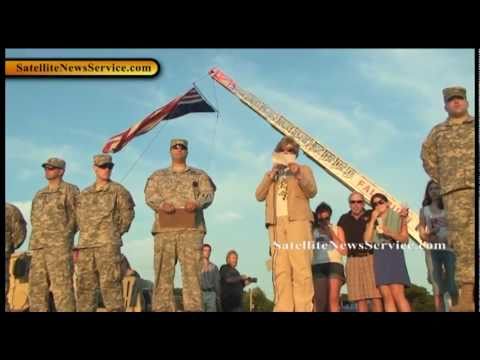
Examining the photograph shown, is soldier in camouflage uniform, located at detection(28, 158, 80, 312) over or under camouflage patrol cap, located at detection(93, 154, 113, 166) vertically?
under

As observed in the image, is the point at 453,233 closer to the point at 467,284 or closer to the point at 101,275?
the point at 467,284

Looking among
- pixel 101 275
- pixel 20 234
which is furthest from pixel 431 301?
pixel 20 234

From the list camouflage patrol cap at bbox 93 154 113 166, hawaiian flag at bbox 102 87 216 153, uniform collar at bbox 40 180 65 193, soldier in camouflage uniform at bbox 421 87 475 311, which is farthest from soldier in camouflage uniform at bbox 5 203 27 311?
soldier in camouflage uniform at bbox 421 87 475 311

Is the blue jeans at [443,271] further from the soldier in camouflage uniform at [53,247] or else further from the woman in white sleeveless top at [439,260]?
the soldier in camouflage uniform at [53,247]

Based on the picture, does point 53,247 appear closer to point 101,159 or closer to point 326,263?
point 101,159

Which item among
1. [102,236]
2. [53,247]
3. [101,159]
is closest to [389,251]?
[102,236]

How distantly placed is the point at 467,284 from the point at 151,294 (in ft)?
9.71

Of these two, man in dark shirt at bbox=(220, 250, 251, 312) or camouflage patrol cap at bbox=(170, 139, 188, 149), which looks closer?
man in dark shirt at bbox=(220, 250, 251, 312)

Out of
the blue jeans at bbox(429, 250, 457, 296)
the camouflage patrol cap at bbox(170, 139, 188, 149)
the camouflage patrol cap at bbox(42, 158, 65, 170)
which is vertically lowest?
the blue jeans at bbox(429, 250, 457, 296)

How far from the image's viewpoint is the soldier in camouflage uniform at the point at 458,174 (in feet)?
28.3

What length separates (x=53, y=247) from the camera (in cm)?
912

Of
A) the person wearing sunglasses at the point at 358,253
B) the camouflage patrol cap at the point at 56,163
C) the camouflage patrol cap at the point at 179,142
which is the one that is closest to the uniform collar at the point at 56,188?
the camouflage patrol cap at the point at 56,163

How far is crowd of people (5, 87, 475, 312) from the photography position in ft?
28.5

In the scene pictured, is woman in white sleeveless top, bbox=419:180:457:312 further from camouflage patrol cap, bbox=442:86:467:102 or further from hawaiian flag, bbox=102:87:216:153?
hawaiian flag, bbox=102:87:216:153
